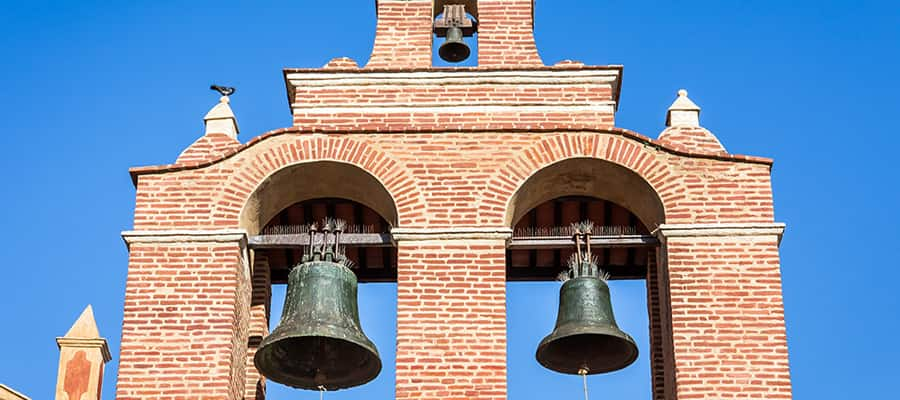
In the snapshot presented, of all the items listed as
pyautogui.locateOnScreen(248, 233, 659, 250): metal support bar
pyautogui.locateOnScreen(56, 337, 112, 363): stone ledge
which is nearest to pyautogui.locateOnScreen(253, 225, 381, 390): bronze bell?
pyautogui.locateOnScreen(248, 233, 659, 250): metal support bar

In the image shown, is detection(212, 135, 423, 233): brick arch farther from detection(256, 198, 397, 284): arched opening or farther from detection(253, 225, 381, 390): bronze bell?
detection(253, 225, 381, 390): bronze bell

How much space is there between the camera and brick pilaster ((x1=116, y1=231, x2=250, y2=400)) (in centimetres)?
2002

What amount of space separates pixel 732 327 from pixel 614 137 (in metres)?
2.40

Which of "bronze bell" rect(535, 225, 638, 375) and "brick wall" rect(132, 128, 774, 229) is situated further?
"brick wall" rect(132, 128, 774, 229)

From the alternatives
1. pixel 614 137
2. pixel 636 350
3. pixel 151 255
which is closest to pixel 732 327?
pixel 636 350

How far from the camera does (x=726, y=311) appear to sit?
20.3 metres

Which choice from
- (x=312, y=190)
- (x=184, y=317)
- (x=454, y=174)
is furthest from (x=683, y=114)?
(x=184, y=317)

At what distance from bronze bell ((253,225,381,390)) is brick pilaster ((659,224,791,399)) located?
9.21 feet

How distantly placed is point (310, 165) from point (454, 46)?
280cm

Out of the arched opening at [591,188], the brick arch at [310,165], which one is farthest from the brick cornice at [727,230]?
the brick arch at [310,165]

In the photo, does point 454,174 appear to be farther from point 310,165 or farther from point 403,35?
point 403,35

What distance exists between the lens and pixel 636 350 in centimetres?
2050

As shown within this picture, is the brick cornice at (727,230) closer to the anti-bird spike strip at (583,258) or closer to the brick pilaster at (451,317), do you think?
the anti-bird spike strip at (583,258)

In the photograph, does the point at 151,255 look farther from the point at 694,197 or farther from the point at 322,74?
the point at 694,197
